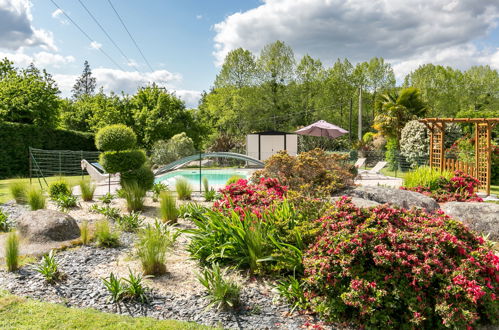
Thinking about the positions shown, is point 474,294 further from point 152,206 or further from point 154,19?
point 154,19

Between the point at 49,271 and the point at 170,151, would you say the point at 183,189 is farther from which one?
the point at 170,151

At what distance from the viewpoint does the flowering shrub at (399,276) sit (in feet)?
10.2

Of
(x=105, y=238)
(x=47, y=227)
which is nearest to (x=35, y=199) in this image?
(x=47, y=227)

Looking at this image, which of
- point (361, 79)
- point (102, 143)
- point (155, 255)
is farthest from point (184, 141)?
point (361, 79)

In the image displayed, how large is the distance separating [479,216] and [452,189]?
7.45ft

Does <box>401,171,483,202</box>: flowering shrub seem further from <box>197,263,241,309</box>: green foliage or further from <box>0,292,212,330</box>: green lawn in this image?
<box>0,292,212,330</box>: green lawn

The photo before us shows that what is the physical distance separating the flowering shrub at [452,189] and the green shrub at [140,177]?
616cm

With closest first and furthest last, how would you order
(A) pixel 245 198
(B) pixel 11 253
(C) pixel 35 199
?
(B) pixel 11 253
(A) pixel 245 198
(C) pixel 35 199

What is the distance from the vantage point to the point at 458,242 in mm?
3531

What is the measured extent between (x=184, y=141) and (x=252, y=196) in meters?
16.4

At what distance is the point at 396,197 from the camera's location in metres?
6.91

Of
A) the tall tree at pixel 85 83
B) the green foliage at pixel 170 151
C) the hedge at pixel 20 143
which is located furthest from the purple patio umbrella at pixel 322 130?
the tall tree at pixel 85 83

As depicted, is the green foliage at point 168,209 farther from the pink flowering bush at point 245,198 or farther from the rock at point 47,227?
the rock at point 47,227

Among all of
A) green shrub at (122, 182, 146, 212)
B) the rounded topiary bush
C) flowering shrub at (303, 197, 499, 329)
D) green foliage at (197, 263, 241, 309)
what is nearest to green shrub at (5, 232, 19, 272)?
green foliage at (197, 263, 241, 309)
